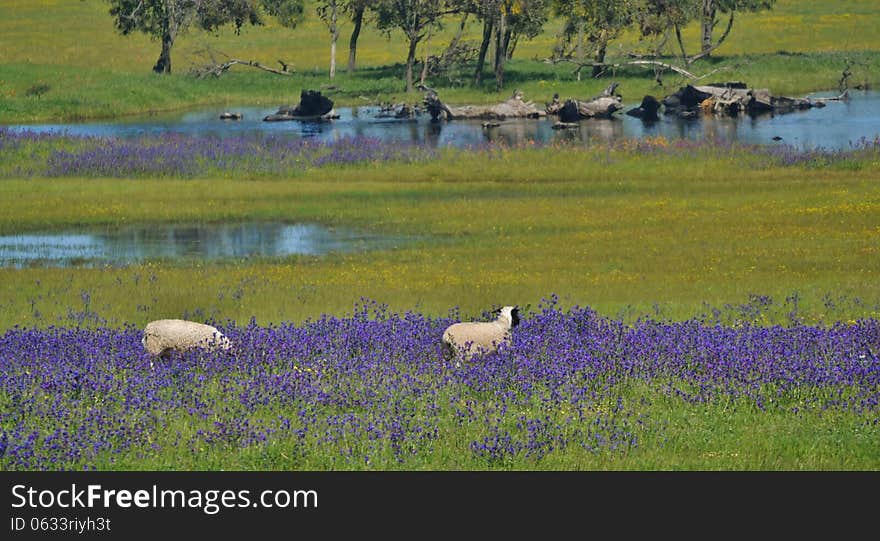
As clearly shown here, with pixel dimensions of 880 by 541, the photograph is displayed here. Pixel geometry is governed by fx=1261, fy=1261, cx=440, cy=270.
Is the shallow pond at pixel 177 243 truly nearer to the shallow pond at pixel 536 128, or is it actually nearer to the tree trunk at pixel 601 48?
the shallow pond at pixel 536 128

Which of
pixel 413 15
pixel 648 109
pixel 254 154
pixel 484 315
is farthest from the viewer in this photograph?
pixel 413 15

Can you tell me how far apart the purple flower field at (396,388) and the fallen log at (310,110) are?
5893 centimetres

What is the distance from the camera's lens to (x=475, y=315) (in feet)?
73.9

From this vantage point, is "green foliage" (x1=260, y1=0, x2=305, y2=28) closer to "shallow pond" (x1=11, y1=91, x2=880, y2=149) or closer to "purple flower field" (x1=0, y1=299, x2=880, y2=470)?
"shallow pond" (x1=11, y1=91, x2=880, y2=149)

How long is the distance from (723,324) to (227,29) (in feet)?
448

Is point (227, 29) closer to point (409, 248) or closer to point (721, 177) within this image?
point (721, 177)

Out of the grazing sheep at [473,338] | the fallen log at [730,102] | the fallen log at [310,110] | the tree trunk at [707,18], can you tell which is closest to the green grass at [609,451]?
the grazing sheep at [473,338]

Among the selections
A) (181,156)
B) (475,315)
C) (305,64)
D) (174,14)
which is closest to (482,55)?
(174,14)

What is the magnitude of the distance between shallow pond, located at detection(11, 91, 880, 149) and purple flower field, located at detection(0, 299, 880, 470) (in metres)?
38.0

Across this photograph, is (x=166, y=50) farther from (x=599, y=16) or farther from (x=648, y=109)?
(x=648, y=109)

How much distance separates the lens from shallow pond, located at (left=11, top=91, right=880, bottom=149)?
60531 mm

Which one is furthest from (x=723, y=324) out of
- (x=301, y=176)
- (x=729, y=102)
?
(x=729, y=102)

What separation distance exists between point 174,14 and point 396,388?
9388 centimetres

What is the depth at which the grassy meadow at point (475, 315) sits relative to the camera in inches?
542
